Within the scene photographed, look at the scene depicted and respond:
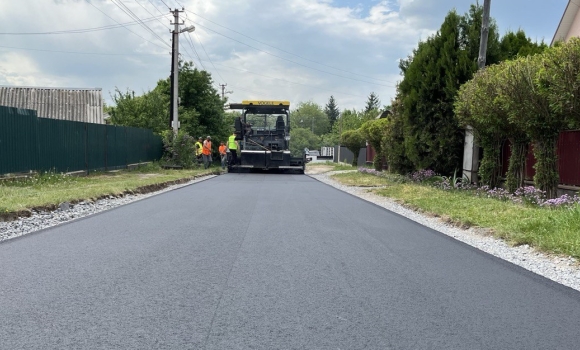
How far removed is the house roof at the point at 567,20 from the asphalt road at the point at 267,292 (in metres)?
21.0

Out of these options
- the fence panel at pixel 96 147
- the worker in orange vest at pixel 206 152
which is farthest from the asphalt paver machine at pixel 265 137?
the fence panel at pixel 96 147

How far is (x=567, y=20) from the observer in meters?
25.4

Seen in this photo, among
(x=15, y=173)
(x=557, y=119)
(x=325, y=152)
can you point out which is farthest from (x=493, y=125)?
(x=325, y=152)

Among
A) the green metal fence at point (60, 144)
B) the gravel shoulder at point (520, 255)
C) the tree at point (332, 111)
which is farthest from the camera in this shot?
the tree at point (332, 111)

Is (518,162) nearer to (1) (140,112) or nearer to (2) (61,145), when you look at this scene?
(2) (61,145)

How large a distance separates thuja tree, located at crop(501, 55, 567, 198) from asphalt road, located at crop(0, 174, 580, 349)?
469 cm

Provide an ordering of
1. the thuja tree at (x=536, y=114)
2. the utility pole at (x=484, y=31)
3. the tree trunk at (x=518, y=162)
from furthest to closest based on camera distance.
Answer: the utility pole at (x=484, y=31), the tree trunk at (x=518, y=162), the thuja tree at (x=536, y=114)

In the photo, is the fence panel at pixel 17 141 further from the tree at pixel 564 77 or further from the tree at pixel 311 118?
the tree at pixel 311 118

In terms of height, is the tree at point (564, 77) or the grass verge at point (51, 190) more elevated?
the tree at point (564, 77)

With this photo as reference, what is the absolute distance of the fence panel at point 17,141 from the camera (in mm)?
13906

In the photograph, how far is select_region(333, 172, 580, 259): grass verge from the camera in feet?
23.9

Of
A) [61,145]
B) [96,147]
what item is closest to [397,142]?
[96,147]

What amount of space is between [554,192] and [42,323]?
11.1 metres

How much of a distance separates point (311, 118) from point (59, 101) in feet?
342
